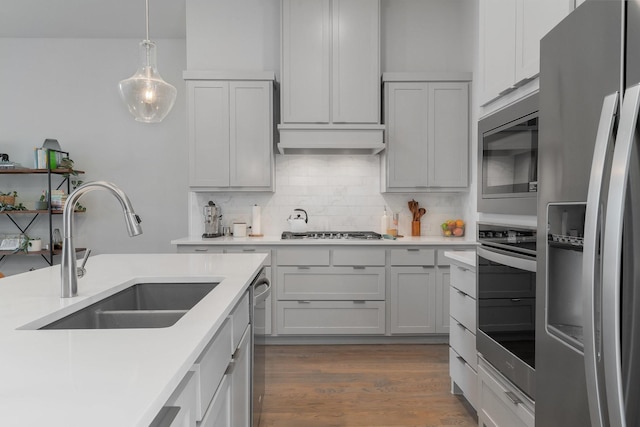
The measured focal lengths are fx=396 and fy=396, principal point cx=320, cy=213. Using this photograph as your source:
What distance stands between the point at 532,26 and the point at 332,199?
2913 mm

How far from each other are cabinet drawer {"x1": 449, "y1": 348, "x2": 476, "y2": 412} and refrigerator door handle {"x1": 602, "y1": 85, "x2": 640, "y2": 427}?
143 cm

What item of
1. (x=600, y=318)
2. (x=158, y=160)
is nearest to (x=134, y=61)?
(x=158, y=160)

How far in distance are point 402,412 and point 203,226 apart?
266 cm

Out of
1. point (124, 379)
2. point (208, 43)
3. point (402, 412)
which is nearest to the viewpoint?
point (124, 379)

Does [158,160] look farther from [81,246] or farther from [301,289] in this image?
[301,289]

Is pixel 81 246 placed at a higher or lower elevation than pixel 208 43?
lower

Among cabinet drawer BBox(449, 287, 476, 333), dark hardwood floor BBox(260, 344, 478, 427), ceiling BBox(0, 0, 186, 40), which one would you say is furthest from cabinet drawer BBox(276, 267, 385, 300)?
ceiling BBox(0, 0, 186, 40)

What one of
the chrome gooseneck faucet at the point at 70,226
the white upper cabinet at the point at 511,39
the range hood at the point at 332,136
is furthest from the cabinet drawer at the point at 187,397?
the range hood at the point at 332,136

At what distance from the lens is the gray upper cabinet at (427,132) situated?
381 centimetres

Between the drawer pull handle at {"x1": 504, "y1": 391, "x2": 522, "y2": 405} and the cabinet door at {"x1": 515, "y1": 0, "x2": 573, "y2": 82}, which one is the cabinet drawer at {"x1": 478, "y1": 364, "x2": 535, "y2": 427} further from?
the cabinet door at {"x1": 515, "y1": 0, "x2": 573, "y2": 82}

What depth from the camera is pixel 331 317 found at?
3602mm

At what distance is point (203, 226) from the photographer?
4133 mm

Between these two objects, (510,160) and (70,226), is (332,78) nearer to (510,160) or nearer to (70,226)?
(510,160)

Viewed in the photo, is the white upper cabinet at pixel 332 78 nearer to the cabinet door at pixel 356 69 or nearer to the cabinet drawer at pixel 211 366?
the cabinet door at pixel 356 69
